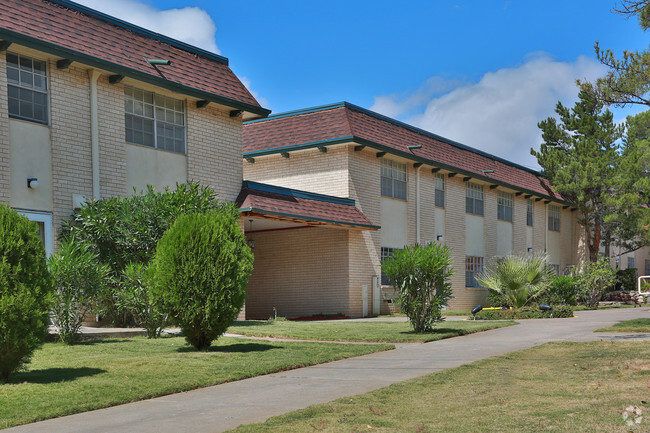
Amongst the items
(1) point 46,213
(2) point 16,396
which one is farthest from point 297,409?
(1) point 46,213

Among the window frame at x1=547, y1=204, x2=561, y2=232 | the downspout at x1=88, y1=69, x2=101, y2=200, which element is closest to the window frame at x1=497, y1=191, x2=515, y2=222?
the window frame at x1=547, y1=204, x2=561, y2=232

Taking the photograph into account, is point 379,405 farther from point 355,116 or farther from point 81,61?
point 355,116

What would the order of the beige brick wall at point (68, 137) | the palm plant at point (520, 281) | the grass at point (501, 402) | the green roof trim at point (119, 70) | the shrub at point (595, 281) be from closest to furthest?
the grass at point (501, 402) < the green roof trim at point (119, 70) < the beige brick wall at point (68, 137) < the palm plant at point (520, 281) < the shrub at point (595, 281)

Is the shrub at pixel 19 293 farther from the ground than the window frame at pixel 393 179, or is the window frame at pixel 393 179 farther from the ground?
the window frame at pixel 393 179

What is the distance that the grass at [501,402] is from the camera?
623cm

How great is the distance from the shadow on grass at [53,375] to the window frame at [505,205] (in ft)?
95.3

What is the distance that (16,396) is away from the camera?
26.9ft

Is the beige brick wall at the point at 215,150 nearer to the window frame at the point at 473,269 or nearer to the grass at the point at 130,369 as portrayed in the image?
the grass at the point at 130,369

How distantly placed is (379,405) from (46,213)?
11278 millimetres

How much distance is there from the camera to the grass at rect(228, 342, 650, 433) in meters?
6.23

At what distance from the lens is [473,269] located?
34.0m

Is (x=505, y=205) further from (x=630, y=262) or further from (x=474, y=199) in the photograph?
(x=630, y=262)

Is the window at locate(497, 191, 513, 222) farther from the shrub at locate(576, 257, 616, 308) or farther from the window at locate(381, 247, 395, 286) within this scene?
the window at locate(381, 247, 395, 286)

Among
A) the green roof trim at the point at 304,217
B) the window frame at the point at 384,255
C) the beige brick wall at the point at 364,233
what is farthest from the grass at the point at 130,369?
the window frame at the point at 384,255
